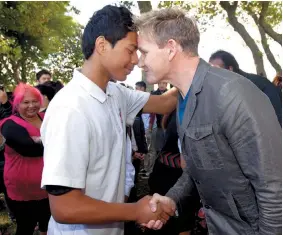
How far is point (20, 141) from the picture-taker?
3.60 meters

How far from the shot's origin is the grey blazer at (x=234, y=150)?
5.00 ft

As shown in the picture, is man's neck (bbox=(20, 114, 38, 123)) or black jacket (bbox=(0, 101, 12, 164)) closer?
man's neck (bbox=(20, 114, 38, 123))

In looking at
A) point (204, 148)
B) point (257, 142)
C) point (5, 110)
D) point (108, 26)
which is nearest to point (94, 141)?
point (204, 148)

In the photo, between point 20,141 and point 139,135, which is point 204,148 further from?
point 139,135

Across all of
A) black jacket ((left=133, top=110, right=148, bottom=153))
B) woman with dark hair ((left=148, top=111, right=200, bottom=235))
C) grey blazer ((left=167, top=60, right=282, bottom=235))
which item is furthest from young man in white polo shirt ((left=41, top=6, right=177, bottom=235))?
black jacket ((left=133, top=110, right=148, bottom=153))

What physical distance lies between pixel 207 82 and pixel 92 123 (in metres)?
0.60

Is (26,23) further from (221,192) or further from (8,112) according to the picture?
(221,192)

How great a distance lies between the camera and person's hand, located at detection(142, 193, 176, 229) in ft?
6.93

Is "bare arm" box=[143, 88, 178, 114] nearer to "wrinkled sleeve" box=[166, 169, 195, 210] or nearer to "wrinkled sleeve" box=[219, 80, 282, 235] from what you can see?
"wrinkled sleeve" box=[166, 169, 195, 210]

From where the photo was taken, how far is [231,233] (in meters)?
1.82

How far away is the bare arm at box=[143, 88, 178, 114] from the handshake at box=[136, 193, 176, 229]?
0.75 meters

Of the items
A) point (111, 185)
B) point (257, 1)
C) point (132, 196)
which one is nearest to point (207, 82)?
point (111, 185)

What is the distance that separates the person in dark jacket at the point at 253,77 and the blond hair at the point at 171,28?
2587 millimetres

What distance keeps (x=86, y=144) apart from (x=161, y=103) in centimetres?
122
